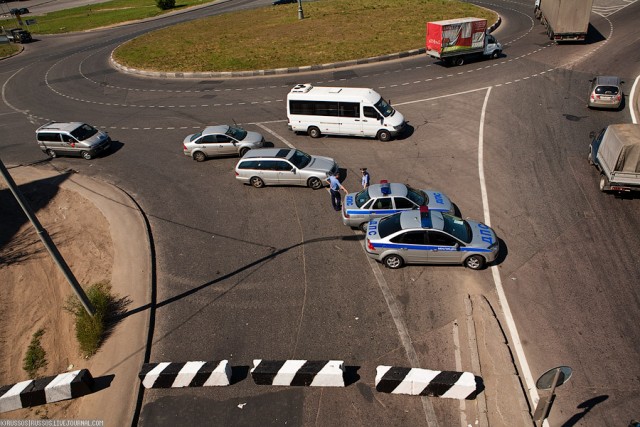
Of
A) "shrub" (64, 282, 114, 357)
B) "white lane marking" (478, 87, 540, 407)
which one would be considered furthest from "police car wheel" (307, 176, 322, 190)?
"shrub" (64, 282, 114, 357)

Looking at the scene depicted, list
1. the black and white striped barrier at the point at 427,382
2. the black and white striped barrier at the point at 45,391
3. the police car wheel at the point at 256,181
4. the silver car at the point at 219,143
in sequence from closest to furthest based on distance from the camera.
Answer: the black and white striped barrier at the point at 427,382 → the black and white striped barrier at the point at 45,391 → the police car wheel at the point at 256,181 → the silver car at the point at 219,143

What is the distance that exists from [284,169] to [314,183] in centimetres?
147

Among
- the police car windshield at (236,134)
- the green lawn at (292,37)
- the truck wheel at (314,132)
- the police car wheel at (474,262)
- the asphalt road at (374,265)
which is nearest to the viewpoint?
the asphalt road at (374,265)

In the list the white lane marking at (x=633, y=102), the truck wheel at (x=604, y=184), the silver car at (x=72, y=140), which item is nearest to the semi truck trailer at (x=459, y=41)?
the white lane marking at (x=633, y=102)

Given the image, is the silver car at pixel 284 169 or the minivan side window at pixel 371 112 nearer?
the silver car at pixel 284 169

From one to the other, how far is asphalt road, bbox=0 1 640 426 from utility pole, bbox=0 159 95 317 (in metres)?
2.14

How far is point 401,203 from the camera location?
14992 millimetres

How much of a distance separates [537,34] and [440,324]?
3568 centimetres

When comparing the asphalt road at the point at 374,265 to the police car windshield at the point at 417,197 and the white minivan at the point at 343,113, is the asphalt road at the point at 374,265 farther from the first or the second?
the police car windshield at the point at 417,197

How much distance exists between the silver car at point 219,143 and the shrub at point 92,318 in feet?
30.2

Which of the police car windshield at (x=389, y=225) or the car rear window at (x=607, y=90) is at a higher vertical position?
the car rear window at (x=607, y=90)

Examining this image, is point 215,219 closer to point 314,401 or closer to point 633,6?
point 314,401

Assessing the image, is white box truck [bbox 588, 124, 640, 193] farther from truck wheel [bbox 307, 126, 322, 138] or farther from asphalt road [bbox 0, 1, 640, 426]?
truck wheel [bbox 307, 126, 322, 138]

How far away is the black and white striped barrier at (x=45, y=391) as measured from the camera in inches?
412
